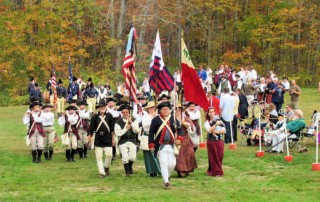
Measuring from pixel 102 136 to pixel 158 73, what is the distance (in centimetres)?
411

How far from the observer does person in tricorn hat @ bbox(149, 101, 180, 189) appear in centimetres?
1391

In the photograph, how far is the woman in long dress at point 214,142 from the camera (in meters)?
15.5

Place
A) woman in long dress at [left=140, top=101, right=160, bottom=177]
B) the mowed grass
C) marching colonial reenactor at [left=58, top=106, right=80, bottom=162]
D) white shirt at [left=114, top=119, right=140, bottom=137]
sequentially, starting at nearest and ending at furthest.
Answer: the mowed grass
white shirt at [left=114, top=119, right=140, bottom=137]
woman in long dress at [left=140, top=101, right=160, bottom=177]
marching colonial reenactor at [left=58, top=106, right=80, bottom=162]

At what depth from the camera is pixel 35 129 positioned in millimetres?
18797

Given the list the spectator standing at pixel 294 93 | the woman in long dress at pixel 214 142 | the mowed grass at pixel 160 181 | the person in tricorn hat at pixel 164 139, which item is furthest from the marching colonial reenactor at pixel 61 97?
the person in tricorn hat at pixel 164 139

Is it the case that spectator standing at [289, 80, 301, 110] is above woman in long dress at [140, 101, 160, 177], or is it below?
above

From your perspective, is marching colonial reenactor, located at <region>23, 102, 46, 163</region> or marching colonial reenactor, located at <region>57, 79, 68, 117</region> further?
marching colonial reenactor, located at <region>57, 79, 68, 117</region>

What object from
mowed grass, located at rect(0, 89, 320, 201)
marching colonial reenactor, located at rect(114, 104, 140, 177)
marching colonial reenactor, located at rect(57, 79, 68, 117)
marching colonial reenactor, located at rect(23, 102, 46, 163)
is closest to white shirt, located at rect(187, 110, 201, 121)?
mowed grass, located at rect(0, 89, 320, 201)

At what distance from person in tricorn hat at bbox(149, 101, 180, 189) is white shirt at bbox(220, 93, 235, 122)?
324 inches

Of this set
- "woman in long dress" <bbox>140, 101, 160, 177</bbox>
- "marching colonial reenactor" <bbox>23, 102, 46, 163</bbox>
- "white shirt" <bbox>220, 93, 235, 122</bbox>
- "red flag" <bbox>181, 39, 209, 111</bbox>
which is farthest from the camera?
"white shirt" <bbox>220, 93, 235, 122</bbox>

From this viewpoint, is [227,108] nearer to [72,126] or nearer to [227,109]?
[227,109]

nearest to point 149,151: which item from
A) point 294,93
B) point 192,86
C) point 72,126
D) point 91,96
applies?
point 192,86

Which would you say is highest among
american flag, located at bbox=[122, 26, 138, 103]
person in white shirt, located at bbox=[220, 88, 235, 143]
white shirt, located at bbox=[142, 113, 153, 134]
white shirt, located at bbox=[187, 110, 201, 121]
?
american flag, located at bbox=[122, 26, 138, 103]

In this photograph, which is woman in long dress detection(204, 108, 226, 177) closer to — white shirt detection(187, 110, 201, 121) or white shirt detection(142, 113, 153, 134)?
white shirt detection(142, 113, 153, 134)
